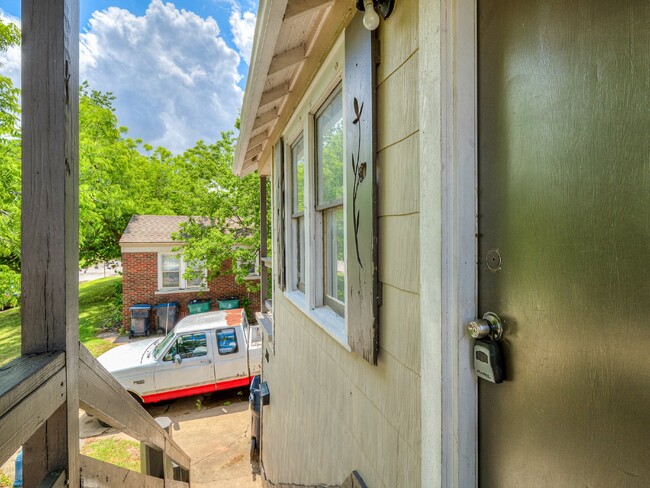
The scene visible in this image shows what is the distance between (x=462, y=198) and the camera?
825 mm

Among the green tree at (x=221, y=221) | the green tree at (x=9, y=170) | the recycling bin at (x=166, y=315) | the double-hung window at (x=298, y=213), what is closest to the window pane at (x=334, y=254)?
the double-hung window at (x=298, y=213)

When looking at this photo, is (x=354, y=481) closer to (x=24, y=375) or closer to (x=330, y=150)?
(x=24, y=375)

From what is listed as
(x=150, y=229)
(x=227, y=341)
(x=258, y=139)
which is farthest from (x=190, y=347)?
(x=150, y=229)

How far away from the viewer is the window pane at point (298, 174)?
265 centimetres

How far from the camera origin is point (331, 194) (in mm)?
1886

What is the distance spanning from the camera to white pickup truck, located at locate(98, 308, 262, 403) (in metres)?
5.72

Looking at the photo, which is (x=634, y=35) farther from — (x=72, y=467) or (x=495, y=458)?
(x=72, y=467)

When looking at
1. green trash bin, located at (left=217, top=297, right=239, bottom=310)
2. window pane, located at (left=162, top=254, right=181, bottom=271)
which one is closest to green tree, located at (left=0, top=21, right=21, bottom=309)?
window pane, located at (left=162, top=254, right=181, bottom=271)

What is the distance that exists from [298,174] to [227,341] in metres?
4.56

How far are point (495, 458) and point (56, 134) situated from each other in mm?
1322

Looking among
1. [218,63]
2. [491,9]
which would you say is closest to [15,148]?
[491,9]

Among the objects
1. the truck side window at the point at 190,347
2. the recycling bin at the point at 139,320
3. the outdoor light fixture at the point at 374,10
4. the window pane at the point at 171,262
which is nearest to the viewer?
the outdoor light fixture at the point at 374,10

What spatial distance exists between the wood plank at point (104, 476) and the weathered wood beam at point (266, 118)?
8.65 ft

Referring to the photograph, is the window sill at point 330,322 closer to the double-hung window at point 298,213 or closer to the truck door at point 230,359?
the double-hung window at point 298,213
